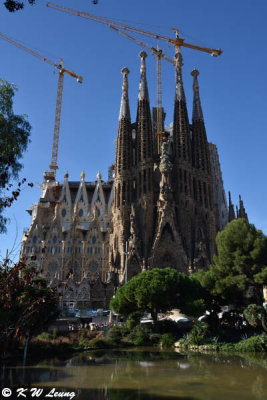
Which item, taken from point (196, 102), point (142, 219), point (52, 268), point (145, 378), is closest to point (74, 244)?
point (52, 268)

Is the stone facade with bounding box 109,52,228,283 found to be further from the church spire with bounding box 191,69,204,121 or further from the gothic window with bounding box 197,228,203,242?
the church spire with bounding box 191,69,204,121

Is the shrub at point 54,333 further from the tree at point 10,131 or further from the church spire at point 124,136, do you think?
the church spire at point 124,136

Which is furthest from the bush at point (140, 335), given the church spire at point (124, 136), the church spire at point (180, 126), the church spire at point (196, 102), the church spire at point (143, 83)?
the church spire at point (196, 102)

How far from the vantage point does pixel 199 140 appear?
60.5m

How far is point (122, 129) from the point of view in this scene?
2351 inches

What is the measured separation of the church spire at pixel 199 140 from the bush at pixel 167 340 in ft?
123

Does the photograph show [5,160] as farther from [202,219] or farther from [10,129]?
[202,219]

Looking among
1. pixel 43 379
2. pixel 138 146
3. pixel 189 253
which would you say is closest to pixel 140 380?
pixel 43 379

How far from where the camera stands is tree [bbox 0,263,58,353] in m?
7.30

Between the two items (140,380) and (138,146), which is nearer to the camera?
(140,380)

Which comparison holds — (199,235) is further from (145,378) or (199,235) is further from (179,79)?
(145,378)

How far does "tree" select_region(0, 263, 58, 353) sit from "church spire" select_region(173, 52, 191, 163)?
4214 cm

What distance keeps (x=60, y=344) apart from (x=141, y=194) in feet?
114

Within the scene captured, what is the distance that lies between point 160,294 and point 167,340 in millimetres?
3432
